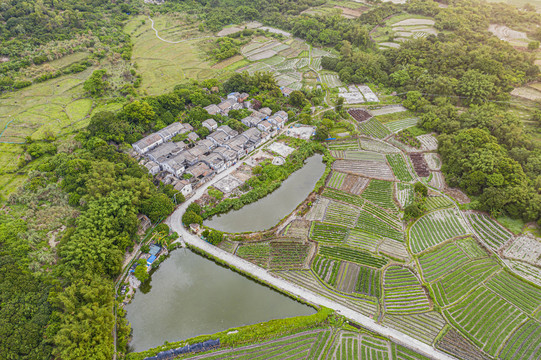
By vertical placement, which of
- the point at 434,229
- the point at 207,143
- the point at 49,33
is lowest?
the point at 434,229

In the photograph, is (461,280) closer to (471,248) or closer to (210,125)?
(471,248)

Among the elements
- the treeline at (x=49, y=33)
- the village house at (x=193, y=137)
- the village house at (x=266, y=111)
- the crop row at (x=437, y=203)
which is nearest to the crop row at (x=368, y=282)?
the crop row at (x=437, y=203)

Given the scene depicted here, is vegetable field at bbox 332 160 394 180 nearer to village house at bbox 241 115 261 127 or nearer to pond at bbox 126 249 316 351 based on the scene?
village house at bbox 241 115 261 127

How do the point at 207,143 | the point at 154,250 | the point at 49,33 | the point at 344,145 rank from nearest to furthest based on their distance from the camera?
the point at 154,250
the point at 207,143
the point at 344,145
the point at 49,33

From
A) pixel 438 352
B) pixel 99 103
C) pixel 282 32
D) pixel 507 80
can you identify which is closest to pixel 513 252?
pixel 438 352

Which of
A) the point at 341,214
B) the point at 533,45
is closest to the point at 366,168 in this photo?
the point at 341,214

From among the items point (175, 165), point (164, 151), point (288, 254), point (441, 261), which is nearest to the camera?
point (441, 261)

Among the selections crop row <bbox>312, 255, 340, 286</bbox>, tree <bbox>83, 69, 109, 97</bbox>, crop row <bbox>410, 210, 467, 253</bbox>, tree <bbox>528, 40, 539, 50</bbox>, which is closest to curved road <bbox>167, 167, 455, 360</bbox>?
crop row <bbox>312, 255, 340, 286</bbox>
